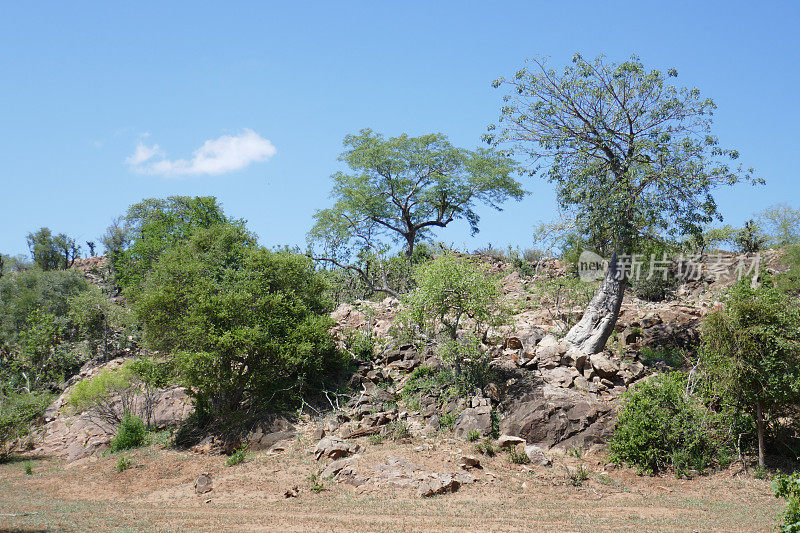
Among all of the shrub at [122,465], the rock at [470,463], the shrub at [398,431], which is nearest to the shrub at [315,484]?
the shrub at [398,431]

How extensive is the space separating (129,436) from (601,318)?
48.4 ft

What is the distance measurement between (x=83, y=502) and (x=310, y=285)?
860cm

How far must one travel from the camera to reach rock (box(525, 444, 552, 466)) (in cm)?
1273

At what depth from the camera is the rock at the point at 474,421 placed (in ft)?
46.7

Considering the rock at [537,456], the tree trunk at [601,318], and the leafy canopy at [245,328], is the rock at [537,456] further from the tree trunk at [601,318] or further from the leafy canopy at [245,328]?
the leafy canopy at [245,328]

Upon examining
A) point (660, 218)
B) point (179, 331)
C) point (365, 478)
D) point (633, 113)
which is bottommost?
point (365, 478)

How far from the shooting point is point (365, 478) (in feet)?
40.7

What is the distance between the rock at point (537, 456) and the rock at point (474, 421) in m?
1.30

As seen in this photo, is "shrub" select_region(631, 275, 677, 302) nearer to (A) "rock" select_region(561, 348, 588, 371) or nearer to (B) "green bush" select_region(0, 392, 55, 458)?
(A) "rock" select_region(561, 348, 588, 371)

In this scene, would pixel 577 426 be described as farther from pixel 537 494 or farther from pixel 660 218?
pixel 660 218

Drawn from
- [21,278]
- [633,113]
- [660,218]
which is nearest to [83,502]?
[660,218]

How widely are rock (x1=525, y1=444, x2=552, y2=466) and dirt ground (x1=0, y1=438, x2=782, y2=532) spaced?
148 millimetres

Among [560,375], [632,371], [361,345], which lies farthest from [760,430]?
[361,345]

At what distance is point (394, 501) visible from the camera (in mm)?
11273
